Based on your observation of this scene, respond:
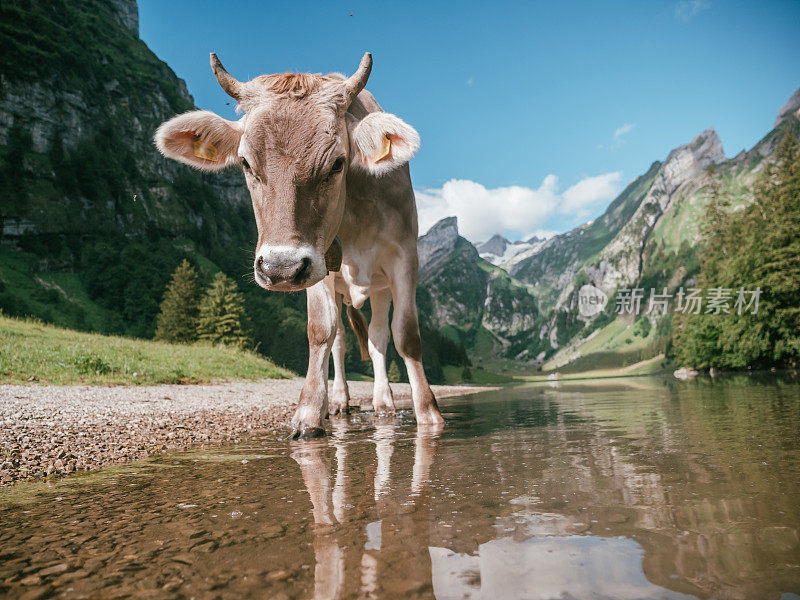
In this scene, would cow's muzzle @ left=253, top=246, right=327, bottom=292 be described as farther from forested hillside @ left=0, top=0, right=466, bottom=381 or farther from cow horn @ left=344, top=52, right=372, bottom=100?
forested hillside @ left=0, top=0, right=466, bottom=381

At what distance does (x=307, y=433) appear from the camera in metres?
4.45

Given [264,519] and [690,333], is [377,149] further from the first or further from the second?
[690,333]

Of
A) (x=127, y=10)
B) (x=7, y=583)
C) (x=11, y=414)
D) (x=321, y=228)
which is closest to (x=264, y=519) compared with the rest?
Result: (x=7, y=583)

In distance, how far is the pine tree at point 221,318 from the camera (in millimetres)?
53469

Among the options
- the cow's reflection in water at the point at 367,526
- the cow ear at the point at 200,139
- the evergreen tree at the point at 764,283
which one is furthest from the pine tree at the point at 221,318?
the cow's reflection in water at the point at 367,526

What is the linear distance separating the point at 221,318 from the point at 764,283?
49.2 metres

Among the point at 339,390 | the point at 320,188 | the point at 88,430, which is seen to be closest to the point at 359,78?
the point at 320,188

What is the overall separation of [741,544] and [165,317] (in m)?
68.2

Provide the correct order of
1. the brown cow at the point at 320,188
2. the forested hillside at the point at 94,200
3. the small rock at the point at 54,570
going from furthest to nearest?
the forested hillside at the point at 94,200 → the brown cow at the point at 320,188 → the small rock at the point at 54,570

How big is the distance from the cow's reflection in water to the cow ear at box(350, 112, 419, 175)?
8.92 ft

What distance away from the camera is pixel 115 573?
Answer: 1.36 m

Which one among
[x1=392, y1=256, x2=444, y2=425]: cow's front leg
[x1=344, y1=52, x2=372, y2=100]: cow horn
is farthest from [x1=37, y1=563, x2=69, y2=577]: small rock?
[x1=344, y1=52, x2=372, y2=100]: cow horn

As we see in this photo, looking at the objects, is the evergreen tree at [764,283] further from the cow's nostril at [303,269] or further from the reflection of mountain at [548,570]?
the reflection of mountain at [548,570]

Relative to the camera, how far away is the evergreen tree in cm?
2941
